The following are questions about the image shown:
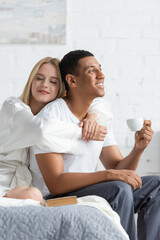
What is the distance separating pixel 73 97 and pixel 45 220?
2.87 feet

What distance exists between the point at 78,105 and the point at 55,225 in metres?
0.84

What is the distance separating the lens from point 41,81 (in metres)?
1.98

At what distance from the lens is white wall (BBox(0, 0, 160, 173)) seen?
9.13 feet

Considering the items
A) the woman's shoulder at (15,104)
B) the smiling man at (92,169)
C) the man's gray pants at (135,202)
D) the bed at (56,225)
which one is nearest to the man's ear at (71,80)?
the smiling man at (92,169)

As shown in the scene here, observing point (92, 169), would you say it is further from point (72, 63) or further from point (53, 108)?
point (72, 63)

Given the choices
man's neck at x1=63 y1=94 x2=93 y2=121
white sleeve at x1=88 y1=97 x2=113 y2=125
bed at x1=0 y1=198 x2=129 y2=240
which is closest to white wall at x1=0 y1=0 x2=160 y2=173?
white sleeve at x1=88 y1=97 x2=113 y2=125

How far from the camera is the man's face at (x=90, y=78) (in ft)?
6.25

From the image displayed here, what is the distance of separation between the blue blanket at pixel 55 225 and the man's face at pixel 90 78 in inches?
31.2

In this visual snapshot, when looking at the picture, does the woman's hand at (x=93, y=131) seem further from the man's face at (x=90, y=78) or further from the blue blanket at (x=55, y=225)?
the blue blanket at (x=55, y=225)

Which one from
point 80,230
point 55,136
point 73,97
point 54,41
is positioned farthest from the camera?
point 54,41

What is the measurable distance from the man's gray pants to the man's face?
484 mm

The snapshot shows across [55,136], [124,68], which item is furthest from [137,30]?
[55,136]

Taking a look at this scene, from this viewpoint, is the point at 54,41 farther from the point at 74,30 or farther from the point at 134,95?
the point at 134,95

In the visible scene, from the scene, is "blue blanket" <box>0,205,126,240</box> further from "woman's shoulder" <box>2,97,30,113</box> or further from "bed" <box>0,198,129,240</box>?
"woman's shoulder" <box>2,97,30,113</box>
